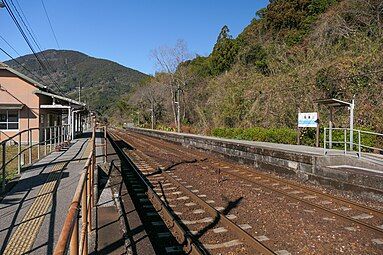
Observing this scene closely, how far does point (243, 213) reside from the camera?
7699mm

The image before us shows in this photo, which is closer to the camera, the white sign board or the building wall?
the white sign board

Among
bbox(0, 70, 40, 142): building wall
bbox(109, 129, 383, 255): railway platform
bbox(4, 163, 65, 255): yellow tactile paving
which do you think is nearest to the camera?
bbox(4, 163, 65, 255): yellow tactile paving

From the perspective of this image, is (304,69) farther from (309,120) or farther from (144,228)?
(144,228)

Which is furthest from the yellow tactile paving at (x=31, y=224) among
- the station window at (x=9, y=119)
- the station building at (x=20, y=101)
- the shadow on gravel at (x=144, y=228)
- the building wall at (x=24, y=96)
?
the station window at (x=9, y=119)

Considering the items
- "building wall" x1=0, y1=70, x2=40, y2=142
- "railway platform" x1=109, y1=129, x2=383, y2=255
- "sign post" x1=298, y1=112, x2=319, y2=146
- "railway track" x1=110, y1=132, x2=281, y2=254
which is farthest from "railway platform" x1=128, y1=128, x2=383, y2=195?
"building wall" x1=0, y1=70, x2=40, y2=142

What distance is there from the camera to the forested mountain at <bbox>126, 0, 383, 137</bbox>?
17734mm

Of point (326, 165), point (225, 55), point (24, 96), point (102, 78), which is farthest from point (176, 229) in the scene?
point (102, 78)

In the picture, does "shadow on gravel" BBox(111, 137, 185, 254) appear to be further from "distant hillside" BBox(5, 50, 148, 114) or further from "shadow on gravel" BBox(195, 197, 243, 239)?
"distant hillside" BBox(5, 50, 148, 114)

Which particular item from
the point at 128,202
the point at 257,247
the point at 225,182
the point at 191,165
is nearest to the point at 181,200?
the point at 128,202

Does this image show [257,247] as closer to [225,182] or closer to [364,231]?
[364,231]

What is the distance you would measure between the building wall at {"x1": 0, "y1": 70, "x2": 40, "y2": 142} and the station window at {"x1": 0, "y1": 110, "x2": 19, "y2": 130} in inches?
16.5

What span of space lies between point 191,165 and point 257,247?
10583 millimetres

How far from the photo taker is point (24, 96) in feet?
79.4

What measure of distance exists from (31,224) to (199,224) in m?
3.10
